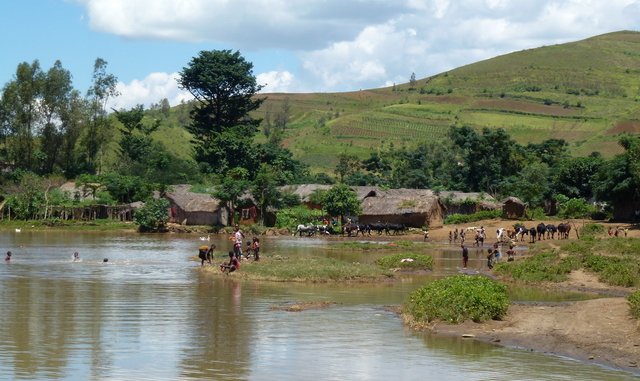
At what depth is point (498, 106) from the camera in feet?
486

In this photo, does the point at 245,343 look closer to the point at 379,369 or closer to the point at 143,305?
the point at 379,369

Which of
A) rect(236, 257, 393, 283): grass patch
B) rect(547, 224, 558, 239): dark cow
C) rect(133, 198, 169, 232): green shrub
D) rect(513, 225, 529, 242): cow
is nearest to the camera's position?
rect(236, 257, 393, 283): grass patch

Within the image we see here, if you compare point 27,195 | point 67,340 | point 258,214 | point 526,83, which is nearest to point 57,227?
point 27,195

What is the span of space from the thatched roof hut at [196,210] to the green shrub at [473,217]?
722 inches

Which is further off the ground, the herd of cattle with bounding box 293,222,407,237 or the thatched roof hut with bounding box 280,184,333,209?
the thatched roof hut with bounding box 280,184,333,209

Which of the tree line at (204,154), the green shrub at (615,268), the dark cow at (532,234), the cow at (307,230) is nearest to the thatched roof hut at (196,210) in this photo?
the tree line at (204,154)

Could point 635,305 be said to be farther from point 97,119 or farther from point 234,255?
point 97,119

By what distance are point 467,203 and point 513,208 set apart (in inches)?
248

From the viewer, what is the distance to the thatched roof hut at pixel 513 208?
7119 cm

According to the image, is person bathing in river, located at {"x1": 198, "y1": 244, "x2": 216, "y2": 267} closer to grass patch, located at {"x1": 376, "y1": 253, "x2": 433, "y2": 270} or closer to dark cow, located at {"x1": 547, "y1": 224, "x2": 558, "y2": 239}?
grass patch, located at {"x1": 376, "y1": 253, "x2": 433, "y2": 270}

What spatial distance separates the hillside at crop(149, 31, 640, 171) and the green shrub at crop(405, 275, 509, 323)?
295 feet

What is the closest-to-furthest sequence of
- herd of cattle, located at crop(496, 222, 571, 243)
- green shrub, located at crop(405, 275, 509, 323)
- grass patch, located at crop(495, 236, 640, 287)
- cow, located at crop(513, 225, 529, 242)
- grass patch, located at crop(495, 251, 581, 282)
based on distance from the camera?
green shrub, located at crop(405, 275, 509, 323) < grass patch, located at crop(495, 236, 640, 287) < grass patch, located at crop(495, 251, 581, 282) < herd of cattle, located at crop(496, 222, 571, 243) < cow, located at crop(513, 225, 529, 242)

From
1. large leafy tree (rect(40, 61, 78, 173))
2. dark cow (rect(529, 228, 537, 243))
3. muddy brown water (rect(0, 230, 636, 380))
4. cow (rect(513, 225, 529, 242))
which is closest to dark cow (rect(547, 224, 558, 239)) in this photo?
dark cow (rect(529, 228, 537, 243))

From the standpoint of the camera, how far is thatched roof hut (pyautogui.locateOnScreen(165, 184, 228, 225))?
2881 inches
